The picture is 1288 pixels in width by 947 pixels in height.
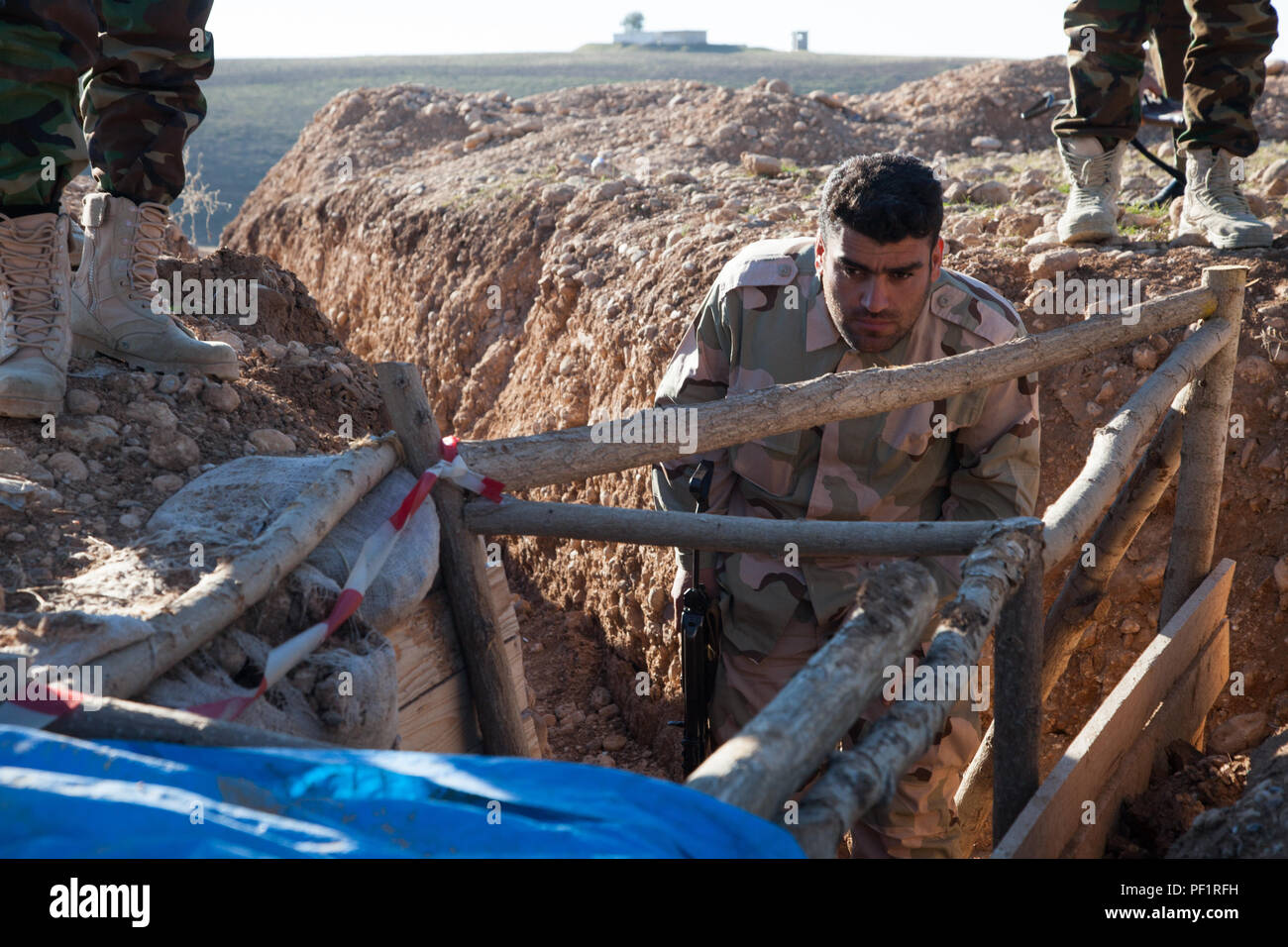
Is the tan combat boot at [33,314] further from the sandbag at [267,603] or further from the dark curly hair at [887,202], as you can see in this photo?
the dark curly hair at [887,202]

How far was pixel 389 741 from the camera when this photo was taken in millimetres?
1686

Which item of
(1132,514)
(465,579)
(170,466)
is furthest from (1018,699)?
(170,466)

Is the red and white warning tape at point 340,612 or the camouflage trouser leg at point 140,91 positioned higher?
the camouflage trouser leg at point 140,91

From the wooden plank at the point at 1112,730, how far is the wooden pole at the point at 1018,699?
6cm

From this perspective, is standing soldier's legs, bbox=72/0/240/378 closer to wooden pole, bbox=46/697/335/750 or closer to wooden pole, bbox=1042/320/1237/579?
wooden pole, bbox=46/697/335/750

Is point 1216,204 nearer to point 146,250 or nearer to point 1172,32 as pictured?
point 1172,32

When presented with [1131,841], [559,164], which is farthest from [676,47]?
[1131,841]

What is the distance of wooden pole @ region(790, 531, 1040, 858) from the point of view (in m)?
1.15

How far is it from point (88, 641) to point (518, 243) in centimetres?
491

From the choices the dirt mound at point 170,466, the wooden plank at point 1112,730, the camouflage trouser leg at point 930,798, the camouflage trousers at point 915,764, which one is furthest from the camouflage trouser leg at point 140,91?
the wooden plank at point 1112,730

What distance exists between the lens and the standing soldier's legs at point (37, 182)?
233 cm

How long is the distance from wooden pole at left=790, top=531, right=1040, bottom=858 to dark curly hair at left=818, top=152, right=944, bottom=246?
928 millimetres

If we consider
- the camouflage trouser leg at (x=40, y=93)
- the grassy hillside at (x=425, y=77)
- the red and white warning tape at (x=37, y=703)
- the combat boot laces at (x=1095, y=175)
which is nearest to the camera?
A: the red and white warning tape at (x=37, y=703)
